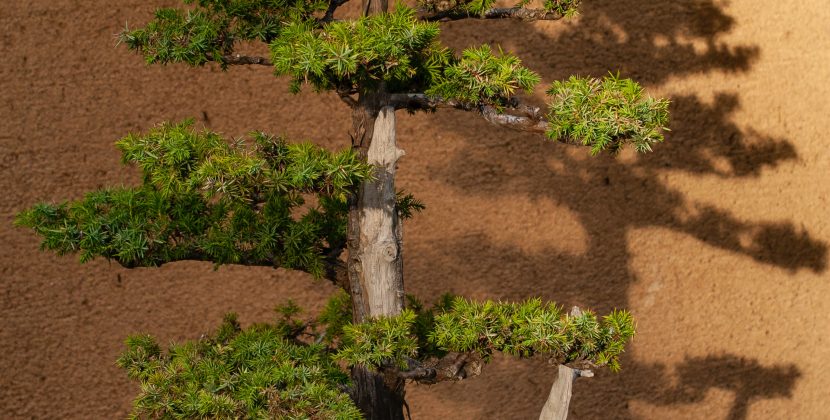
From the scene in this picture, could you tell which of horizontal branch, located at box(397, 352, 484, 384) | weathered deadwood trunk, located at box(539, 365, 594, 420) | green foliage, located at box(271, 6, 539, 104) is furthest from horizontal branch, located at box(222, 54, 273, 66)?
weathered deadwood trunk, located at box(539, 365, 594, 420)

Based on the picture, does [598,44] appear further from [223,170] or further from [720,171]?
[223,170]

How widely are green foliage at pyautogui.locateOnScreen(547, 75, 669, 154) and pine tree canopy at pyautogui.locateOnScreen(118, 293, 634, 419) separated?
1.13ft

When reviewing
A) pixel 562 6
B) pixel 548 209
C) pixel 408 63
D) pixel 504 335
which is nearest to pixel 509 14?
pixel 562 6

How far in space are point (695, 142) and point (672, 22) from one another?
413mm

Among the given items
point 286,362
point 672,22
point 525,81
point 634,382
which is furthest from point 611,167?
point 286,362

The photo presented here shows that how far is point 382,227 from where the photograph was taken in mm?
1967

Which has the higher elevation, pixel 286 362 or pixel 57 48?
pixel 57 48

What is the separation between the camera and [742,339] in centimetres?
349

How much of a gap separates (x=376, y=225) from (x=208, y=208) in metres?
0.40

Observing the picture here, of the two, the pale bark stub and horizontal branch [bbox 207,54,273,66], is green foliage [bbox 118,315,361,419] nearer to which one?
the pale bark stub

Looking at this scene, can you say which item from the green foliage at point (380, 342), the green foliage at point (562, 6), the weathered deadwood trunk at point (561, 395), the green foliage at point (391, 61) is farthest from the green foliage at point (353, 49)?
the weathered deadwood trunk at point (561, 395)

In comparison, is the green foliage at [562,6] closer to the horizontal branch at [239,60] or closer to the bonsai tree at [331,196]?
the bonsai tree at [331,196]

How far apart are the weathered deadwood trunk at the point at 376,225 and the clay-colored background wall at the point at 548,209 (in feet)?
3.65

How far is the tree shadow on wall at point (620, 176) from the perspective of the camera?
10.4ft
